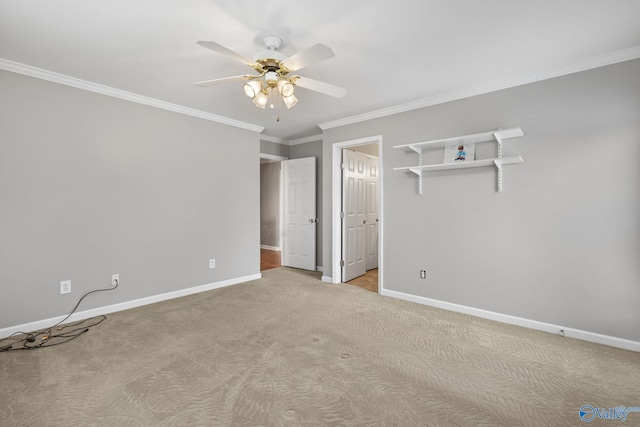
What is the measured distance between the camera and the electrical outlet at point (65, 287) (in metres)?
2.97

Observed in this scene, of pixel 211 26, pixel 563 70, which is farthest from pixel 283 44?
pixel 563 70

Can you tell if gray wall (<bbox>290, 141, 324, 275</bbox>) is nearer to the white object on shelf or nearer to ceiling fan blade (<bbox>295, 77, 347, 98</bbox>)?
the white object on shelf

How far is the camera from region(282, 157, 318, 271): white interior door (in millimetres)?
5324

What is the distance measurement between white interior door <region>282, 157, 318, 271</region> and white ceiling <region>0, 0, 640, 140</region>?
2392 mm

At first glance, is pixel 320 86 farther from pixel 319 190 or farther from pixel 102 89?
pixel 319 190

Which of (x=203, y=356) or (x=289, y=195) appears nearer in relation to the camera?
(x=203, y=356)

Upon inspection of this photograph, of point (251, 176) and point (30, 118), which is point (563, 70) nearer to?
point (251, 176)

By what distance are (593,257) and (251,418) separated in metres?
3.11

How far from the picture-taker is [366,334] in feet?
9.14

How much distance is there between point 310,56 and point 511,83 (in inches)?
89.6

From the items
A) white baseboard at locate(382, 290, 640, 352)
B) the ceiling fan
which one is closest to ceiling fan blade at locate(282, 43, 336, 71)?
the ceiling fan

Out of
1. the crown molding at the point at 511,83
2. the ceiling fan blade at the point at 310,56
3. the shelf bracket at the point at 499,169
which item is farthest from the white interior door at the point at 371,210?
the ceiling fan blade at the point at 310,56

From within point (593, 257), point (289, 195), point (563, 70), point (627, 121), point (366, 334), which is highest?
point (563, 70)

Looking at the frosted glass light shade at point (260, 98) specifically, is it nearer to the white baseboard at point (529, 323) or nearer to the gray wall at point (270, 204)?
the white baseboard at point (529, 323)
